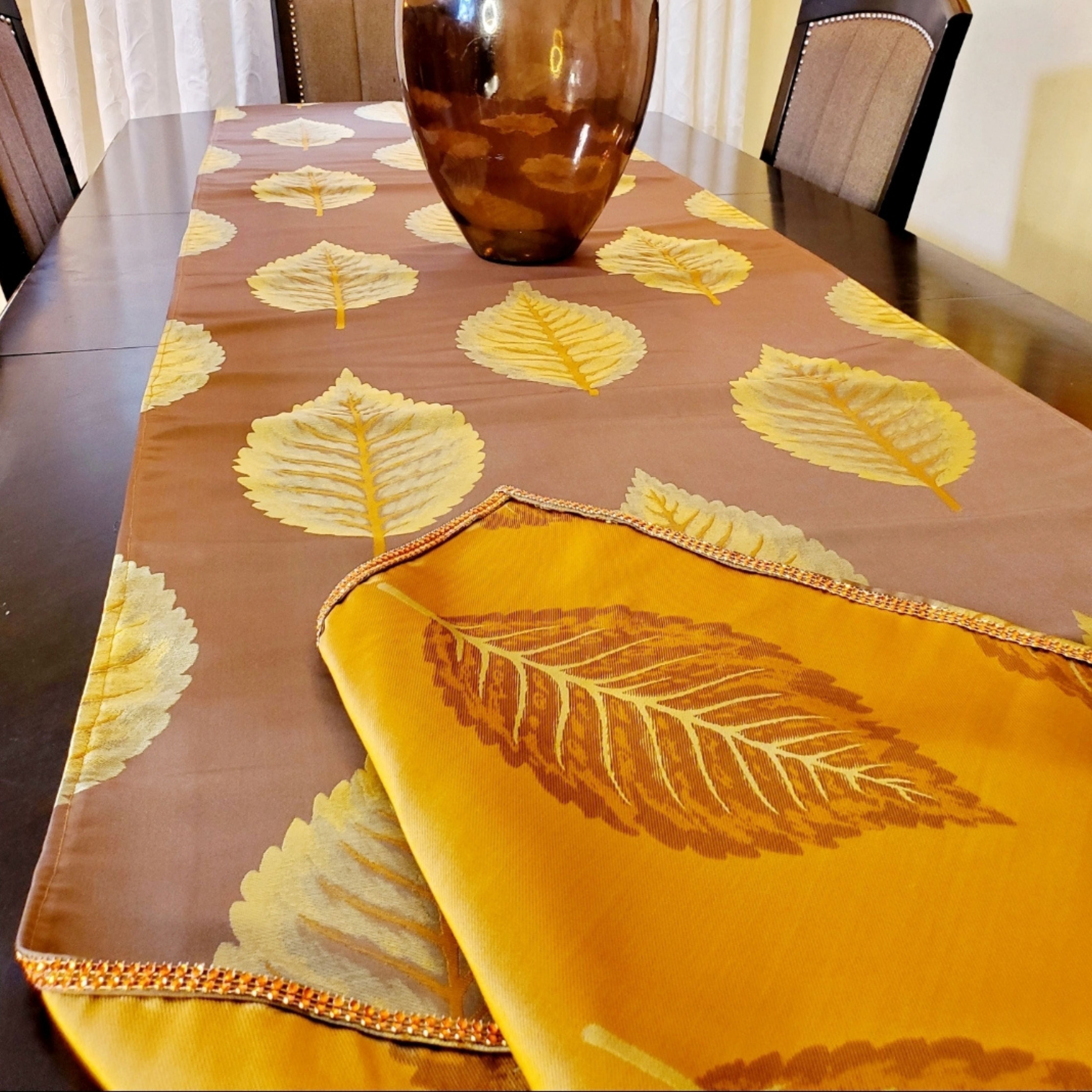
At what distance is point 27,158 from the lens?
1.35 m

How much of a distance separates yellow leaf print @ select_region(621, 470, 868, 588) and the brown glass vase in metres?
0.42

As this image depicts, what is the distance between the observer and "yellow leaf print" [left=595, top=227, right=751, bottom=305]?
2.95 feet

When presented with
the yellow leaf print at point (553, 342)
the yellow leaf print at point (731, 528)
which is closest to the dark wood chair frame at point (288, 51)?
the yellow leaf print at point (553, 342)

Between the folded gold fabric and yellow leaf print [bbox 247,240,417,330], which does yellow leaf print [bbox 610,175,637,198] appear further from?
the folded gold fabric

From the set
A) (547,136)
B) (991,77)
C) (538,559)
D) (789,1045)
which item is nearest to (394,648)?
(538,559)

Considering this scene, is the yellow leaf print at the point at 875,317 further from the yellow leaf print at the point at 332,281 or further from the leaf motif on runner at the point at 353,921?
the leaf motif on runner at the point at 353,921

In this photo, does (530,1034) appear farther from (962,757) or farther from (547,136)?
(547,136)

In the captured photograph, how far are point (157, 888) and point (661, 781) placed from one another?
6.4 inches

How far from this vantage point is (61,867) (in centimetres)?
32

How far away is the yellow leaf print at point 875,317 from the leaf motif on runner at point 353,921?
60cm

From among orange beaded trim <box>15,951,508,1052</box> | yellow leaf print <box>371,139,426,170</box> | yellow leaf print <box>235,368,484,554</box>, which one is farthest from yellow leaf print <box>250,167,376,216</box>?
orange beaded trim <box>15,951,508,1052</box>

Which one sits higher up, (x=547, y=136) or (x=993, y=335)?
(x=547, y=136)

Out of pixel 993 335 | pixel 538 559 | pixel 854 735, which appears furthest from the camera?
pixel 993 335

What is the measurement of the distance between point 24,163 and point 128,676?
3.86 ft
